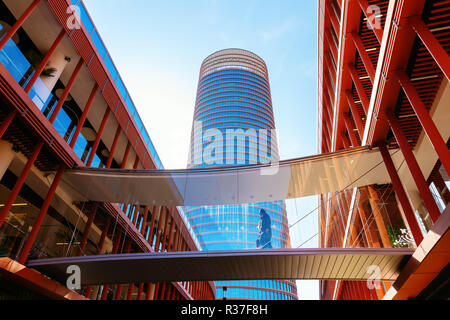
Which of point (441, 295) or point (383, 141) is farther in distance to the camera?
point (383, 141)

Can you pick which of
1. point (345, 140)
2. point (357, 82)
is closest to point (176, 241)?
point (345, 140)

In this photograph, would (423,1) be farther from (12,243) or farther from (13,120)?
(12,243)

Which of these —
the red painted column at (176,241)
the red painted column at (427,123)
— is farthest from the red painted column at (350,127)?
the red painted column at (176,241)

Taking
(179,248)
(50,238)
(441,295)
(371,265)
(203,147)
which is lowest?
(441,295)

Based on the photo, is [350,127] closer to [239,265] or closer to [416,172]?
[416,172]

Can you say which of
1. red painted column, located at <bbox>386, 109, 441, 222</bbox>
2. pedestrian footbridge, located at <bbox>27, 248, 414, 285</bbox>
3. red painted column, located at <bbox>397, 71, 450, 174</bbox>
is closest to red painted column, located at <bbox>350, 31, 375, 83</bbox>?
red painted column, located at <bbox>386, 109, 441, 222</bbox>

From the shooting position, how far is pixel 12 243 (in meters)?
8.81

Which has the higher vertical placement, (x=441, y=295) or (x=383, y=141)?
(x=383, y=141)

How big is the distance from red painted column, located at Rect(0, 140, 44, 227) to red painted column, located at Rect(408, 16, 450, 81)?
486 inches

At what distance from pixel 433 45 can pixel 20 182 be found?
12676mm

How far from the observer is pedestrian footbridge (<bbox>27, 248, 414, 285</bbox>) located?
8.16 metres

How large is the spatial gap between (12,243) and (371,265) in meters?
11.4

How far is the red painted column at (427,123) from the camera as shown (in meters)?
6.03
